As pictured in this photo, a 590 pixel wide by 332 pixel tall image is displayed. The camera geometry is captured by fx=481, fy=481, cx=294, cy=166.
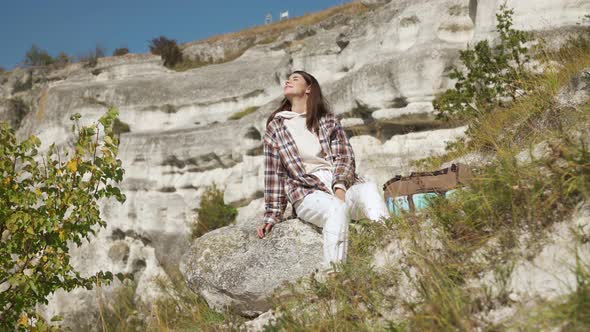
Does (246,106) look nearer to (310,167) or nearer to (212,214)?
(212,214)

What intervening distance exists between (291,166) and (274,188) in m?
0.25

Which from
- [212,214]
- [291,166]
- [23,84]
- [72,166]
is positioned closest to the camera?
[72,166]

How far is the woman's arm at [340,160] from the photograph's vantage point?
370cm

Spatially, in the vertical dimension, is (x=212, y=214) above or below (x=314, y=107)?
above

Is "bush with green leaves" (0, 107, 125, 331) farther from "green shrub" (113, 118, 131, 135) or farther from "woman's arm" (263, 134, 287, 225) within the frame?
"green shrub" (113, 118, 131, 135)

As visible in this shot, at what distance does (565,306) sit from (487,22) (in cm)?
932

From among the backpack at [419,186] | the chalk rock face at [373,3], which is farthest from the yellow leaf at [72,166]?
the chalk rock face at [373,3]

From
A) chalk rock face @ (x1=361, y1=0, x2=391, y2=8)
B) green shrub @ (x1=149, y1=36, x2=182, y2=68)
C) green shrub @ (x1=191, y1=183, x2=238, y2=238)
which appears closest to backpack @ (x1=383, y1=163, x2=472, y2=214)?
green shrub @ (x1=191, y1=183, x2=238, y2=238)

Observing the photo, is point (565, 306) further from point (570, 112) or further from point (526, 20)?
point (526, 20)

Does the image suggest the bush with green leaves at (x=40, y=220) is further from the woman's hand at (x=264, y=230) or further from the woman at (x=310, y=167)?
the woman at (x=310, y=167)

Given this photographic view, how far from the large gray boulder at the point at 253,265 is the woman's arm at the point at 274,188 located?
0.11 meters

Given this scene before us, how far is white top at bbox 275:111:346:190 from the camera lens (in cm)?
394

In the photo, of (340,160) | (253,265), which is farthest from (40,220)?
(340,160)

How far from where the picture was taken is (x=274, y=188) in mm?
3973
